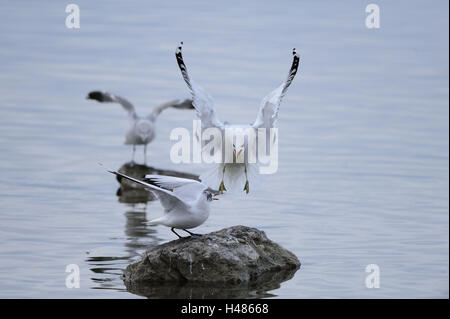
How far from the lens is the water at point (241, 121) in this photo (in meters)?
11.6

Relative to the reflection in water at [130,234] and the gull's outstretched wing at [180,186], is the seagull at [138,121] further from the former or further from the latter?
the gull's outstretched wing at [180,186]

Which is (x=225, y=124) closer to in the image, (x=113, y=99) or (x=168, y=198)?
(x=168, y=198)

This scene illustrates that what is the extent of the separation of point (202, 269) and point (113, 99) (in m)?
9.74

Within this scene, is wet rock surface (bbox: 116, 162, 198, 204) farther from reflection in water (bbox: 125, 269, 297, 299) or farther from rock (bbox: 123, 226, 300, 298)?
reflection in water (bbox: 125, 269, 297, 299)

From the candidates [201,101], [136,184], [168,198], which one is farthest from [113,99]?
[168,198]

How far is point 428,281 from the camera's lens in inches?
437

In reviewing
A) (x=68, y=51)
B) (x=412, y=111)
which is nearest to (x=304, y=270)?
(x=412, y=111)

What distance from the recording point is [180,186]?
9.97 meters

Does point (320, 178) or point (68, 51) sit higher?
point (68, 51)

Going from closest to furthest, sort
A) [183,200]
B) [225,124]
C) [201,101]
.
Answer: [183,200] < [201,101] < [225,124]

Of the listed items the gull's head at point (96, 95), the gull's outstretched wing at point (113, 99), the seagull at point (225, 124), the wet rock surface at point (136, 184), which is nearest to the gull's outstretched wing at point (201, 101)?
the seagull at point (225, 124)

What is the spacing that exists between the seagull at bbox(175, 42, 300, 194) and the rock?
1.90 m

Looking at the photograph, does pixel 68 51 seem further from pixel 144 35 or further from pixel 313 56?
pixel 313 56

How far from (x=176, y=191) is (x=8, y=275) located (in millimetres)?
2125
